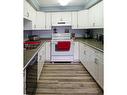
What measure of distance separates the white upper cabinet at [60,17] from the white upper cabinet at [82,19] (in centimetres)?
44

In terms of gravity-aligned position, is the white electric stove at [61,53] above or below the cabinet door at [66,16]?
below

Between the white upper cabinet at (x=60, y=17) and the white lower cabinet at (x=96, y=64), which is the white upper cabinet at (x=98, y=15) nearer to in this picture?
the white lower cabinet at (x=96, y=64)

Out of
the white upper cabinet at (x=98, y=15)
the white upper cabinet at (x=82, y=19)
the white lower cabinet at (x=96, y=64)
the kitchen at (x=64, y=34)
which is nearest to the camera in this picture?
the white lower cabinet at (x=96, y=64)

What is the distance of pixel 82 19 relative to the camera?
Answer: 6.91m

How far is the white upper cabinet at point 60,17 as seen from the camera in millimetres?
7012

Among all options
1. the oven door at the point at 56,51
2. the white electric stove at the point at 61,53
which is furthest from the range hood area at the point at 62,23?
the oven door at the point at 56,51

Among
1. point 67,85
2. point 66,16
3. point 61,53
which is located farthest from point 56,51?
point 67,85

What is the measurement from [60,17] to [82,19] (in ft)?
2.95

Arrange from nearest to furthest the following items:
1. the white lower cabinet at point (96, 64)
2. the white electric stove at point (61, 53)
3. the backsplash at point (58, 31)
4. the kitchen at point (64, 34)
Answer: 1. the white lower cabinet at point (96, 64)
2. the kitchen at point (64, 34)
3. the white electric stove at point (61, 53)
4. the backsplash at point (58, 31)

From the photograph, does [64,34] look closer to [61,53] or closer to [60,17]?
[60,17]

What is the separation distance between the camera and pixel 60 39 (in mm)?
6898

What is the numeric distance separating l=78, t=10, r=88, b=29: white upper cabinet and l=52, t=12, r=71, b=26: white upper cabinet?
441 mm
